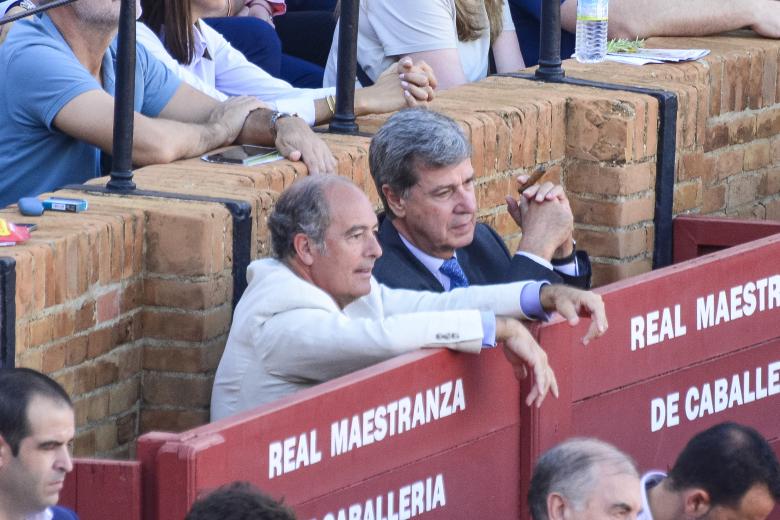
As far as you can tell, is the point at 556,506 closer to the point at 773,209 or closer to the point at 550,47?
the point at 550,47

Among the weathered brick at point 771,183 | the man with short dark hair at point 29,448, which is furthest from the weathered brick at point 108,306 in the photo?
the weathered brick at point 771,183

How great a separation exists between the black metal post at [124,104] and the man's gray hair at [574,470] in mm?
1211

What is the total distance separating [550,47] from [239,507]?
3.07 meters

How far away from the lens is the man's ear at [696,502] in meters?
4.05

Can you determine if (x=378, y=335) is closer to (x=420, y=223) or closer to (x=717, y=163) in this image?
(x=420, y=223)

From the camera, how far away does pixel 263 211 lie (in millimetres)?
4344

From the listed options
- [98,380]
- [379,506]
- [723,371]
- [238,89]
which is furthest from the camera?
[238,89]

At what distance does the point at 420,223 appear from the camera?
439 cm

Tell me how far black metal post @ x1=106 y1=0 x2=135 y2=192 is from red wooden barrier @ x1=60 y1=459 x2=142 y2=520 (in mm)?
1048

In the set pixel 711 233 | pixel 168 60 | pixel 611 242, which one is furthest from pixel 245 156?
pixel 711 233

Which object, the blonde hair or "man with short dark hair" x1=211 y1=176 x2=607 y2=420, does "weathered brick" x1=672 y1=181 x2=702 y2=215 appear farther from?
"man with short dark hair" x1=211 y1=176 x2=607 y2=420

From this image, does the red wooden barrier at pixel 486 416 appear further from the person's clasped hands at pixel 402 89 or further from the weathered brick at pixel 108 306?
the person's clasped hands at pixel 402 89

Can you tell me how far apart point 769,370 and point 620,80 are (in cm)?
106

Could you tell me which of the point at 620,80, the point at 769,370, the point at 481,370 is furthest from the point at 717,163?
the point at 481,370
